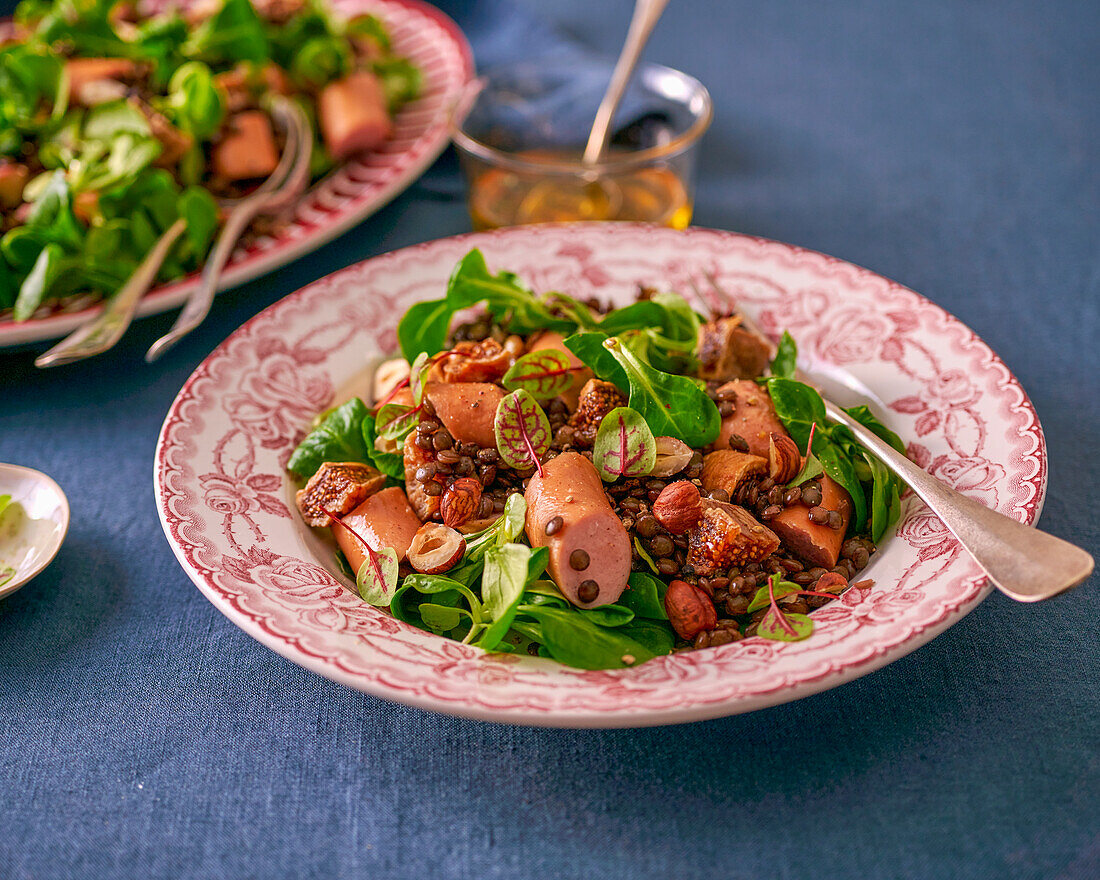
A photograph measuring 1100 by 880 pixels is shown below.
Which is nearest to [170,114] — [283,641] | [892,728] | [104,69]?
[104,69]

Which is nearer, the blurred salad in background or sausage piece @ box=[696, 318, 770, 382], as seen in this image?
sausage piece @ box=[696, 318, 770, 382]

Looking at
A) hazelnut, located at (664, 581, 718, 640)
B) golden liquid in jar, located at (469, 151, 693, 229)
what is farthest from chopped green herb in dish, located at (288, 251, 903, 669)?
golden liquid in jar, located at (469, 151, 693, 229)

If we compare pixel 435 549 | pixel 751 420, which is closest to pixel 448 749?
pixel 435 549

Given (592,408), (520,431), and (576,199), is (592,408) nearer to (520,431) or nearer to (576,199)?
(520,431)

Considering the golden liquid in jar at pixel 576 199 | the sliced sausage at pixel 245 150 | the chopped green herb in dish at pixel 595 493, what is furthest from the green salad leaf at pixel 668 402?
the sliced sausage at pixel 245 150

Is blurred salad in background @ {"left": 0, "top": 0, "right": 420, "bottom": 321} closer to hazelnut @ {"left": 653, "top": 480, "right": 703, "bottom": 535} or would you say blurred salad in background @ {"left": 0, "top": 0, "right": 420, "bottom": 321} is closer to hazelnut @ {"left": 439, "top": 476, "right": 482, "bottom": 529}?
hazelnut @ {"left": 439, "top": 476, "right": 482, "bottom": 529}
